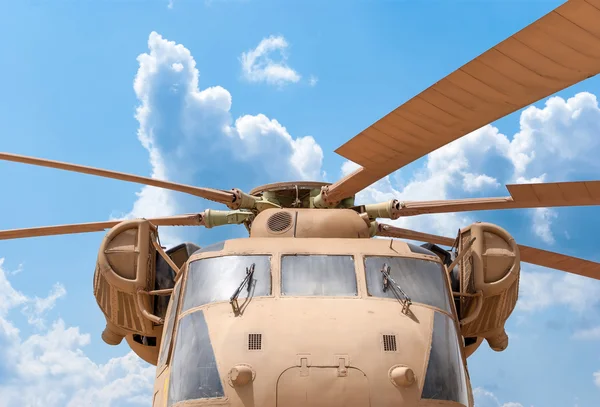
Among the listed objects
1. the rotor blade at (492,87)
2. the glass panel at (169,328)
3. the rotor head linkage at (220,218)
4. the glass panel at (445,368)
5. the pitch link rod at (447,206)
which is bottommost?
the glass panel at (445,368)

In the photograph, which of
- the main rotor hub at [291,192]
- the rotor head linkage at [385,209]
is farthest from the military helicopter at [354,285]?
the main rotor hub at [291,192]

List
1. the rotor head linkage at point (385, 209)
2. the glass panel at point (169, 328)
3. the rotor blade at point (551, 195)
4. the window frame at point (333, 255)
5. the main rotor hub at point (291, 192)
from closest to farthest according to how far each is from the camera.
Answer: the window frame at point (333, 255)
the glass panel at point (169, 328)
the rotor blade at point (551, 195)
the rotor head linkage at point (385, 209)
the main rotor hub at point (291, 192)

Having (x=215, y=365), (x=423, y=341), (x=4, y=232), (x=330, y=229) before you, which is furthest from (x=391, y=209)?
(x=4, y=232)

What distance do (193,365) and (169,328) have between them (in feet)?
3.51

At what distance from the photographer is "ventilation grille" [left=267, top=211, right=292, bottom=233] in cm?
933

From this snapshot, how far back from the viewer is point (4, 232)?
1072cm

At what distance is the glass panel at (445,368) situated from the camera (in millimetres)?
6848

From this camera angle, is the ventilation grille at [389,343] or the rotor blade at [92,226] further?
the rotor blade at [92,226]

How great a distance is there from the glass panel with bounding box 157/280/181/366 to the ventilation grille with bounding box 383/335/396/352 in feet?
7.56

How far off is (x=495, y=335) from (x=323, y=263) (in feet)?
9.18

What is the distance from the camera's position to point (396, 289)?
7.58 meters

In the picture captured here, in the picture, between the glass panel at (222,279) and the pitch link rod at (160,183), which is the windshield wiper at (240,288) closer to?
the glass panel at (222,279)

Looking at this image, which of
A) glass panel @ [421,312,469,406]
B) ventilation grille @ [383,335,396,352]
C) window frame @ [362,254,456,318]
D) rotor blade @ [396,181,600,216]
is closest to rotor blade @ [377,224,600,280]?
rotor blade @ [396,181,600,216]

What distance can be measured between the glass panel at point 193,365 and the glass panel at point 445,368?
1.95 metres
